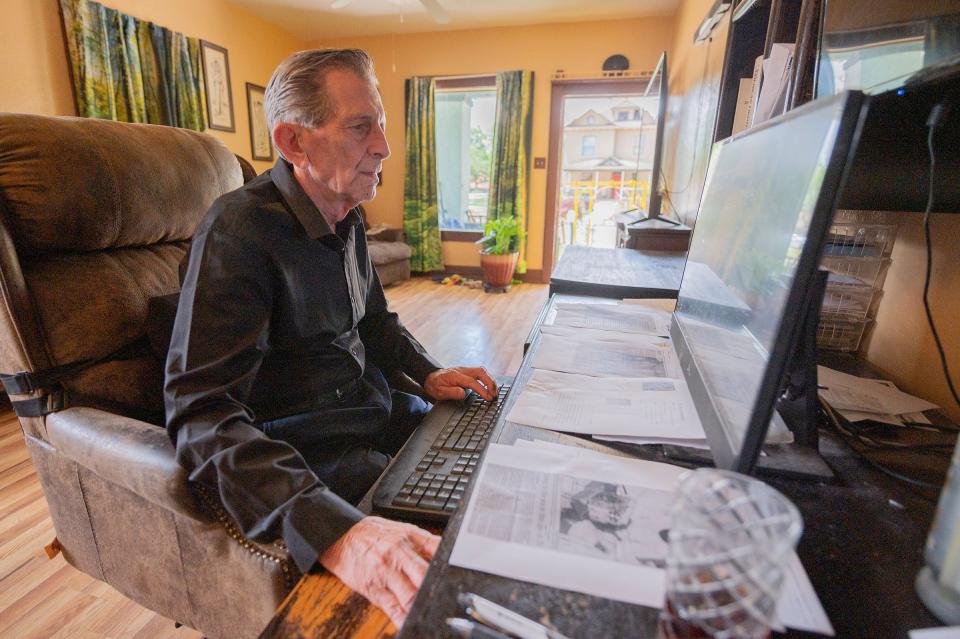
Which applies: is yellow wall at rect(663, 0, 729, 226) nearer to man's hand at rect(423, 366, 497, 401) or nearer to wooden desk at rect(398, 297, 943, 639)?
man's hand at rect(423, 366, 497, 401)

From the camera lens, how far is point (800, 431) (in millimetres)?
645

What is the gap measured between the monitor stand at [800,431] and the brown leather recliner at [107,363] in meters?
0.67

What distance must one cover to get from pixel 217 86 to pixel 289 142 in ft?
13.6

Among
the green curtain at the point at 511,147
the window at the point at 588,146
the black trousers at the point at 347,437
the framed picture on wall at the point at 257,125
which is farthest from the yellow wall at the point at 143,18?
the window at the point at 588,146

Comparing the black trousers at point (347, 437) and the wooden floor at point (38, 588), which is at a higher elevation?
the black trousers at point (347, 437)

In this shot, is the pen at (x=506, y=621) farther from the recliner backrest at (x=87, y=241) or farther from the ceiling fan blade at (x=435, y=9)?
the ceiling fan blade at (x=435, y=9)

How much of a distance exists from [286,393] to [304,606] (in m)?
0.54

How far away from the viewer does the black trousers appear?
90 centimetres

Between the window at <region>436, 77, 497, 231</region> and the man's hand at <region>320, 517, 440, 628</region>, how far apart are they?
5.10 m

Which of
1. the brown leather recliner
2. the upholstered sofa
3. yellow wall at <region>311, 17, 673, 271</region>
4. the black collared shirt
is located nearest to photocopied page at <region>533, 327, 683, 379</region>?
the black collared shirt

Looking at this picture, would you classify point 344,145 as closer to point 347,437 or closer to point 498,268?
point 347,437

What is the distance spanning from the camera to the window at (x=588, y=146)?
31.9 ft

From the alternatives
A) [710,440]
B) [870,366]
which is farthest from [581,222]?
[710,440]

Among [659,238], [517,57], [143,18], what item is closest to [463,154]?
[517,57]
